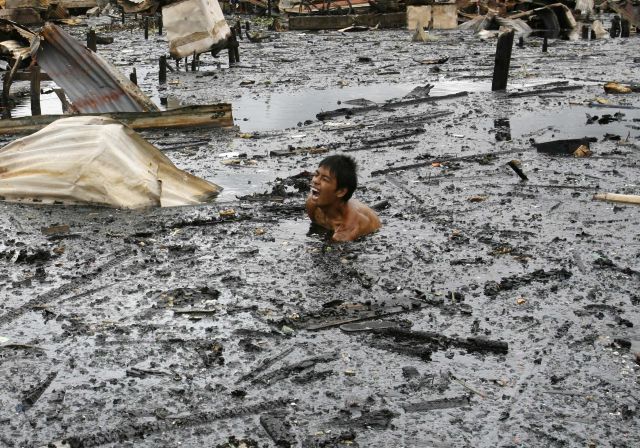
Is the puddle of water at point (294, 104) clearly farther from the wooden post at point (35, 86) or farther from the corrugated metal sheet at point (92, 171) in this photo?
the corrugated metal sheet at point (92, 171)

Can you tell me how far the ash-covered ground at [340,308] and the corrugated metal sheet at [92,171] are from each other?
0.19 metres

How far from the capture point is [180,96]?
49.4ft

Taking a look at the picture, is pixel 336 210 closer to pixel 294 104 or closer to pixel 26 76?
pixel 26 76

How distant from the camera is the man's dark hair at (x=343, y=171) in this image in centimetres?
669

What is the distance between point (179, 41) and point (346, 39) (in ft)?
31.7

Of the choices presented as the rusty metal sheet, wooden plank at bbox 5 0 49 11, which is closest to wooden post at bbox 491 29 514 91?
the rusty metal sheet

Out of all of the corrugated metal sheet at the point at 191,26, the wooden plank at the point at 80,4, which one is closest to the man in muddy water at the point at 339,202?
the corrugated metal sheet at the point at 191,26

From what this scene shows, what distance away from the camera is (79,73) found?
461 inches

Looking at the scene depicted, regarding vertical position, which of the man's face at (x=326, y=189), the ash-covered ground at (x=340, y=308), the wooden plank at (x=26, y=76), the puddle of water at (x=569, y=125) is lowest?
the puddle of water at (x=569, y=125)

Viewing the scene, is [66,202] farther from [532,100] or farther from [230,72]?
[230,72]

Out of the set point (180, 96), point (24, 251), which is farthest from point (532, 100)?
point (24, 251)

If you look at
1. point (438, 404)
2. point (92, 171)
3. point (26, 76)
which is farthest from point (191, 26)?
point (438, 404)

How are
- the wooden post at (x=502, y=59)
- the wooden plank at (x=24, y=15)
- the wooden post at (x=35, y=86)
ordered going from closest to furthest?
the wooden post at (x=35, y=86) < the wooden post at (x=502, y=59) < the wooden plank at (x=24, y=15)

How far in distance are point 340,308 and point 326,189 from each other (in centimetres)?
150
